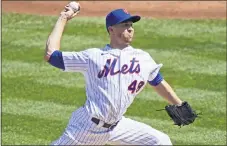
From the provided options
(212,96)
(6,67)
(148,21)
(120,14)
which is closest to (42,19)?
(148,21)

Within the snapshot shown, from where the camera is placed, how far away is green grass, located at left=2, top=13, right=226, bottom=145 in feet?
34.8

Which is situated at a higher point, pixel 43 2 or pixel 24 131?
pixel 24 131

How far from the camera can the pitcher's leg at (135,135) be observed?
6914 mm

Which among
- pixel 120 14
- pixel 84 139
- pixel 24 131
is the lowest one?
pixel 24 131

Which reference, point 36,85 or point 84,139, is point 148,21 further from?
point 84,139

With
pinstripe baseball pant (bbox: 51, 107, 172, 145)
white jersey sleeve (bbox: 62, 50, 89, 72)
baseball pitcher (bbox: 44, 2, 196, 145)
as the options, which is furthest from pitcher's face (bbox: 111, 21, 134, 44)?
pinstripe baseball pant (bbox: 51, 107, 172, 145)

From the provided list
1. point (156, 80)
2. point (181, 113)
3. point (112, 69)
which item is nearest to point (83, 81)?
point (181, 113)

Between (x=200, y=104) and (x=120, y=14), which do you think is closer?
(x=120, y=14)

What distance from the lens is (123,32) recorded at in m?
6.90

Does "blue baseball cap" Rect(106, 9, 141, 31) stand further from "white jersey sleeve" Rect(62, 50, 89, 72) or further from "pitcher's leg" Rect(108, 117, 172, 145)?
"pitcher's leg" Rect(108, 117, 172, 145)

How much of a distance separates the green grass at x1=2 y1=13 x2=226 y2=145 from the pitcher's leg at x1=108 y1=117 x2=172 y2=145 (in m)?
3.16

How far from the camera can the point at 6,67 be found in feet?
43.5

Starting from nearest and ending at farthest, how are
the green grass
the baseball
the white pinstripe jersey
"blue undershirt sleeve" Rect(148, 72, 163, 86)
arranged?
the white pinstripe jersey
the baseball
"blue undershirt sleeve" Rect(148, 72, 163, 86)
the green grass

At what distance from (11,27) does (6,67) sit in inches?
103
